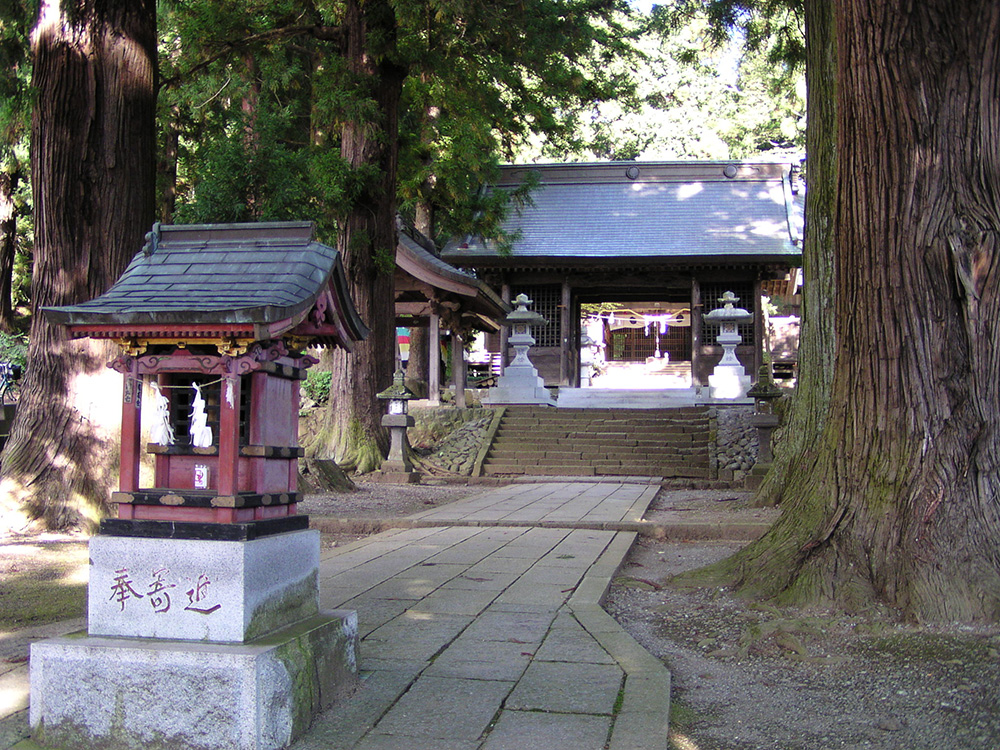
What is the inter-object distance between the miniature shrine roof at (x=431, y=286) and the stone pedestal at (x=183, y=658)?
42.3 ft

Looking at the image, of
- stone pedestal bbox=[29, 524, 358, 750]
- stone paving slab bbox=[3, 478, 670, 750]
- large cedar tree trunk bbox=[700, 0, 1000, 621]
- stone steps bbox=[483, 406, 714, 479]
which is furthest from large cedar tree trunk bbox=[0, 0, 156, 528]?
stone steps bbox=[483, 406, 714, 479]

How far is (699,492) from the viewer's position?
13.9m

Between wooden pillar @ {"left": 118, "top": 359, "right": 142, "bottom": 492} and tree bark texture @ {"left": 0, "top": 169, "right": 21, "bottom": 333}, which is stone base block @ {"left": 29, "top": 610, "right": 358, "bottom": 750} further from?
tree bark texture @ {"left": 0, "top": 169, "right": 21, "bottom": 333}

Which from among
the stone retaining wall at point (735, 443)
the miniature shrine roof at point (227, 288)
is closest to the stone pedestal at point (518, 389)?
the stone retaining wall at point (735, 443)

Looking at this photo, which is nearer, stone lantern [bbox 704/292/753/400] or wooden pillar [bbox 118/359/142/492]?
wooden pillar [bbox 118/359/142/492]

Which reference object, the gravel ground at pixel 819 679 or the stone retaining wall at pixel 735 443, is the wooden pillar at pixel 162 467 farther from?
the stone retaining wall at pixel 735 443

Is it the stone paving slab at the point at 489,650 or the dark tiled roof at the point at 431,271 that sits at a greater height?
the dark tiled roof at the point at 431,271

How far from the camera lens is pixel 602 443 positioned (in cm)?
1686

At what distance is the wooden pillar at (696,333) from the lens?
2222cm

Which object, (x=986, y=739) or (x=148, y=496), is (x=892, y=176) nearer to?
(x=986, y=739)

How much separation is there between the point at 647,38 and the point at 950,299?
3522 cm

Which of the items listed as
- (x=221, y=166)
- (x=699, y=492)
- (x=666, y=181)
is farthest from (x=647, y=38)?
(x=221, y=166)

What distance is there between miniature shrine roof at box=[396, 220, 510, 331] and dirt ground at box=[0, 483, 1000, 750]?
39.2 feet

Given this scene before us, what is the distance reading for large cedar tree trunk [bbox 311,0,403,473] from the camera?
13.4 m
